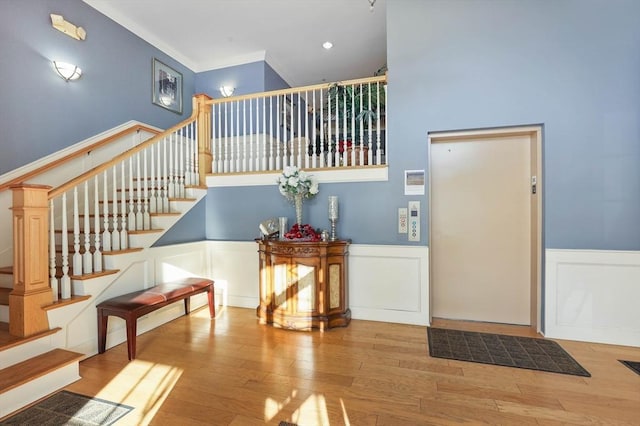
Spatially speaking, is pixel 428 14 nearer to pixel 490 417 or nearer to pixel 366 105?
pixel 366 105

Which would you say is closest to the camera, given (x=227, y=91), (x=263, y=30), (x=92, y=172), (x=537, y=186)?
(x=92, y=172)

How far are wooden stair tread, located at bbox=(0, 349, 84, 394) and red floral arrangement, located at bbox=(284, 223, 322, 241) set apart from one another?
2.06m

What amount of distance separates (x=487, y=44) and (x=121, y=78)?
16.0 feet

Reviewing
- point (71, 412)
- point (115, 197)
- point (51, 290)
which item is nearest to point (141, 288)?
point (51, 290)

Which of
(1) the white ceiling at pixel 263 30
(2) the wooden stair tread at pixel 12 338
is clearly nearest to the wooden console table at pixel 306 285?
(2) the wooden stair tread at pixel 12 338

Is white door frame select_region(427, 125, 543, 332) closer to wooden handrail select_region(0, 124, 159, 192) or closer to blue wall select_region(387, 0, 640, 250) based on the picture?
blue wall select_region(387, 0, 640, 250)

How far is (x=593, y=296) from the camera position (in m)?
2.84

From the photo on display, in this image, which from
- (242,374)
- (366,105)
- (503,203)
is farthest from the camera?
(366,105)

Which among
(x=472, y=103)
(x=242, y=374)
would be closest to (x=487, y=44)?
(x=472, y=103)

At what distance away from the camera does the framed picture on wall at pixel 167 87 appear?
483 centimetres

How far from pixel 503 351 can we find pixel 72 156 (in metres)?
5.08

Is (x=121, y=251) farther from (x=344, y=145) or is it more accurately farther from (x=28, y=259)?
(x=344, y=145)

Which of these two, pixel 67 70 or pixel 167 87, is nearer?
pixel 67 70

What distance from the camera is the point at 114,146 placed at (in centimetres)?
417
